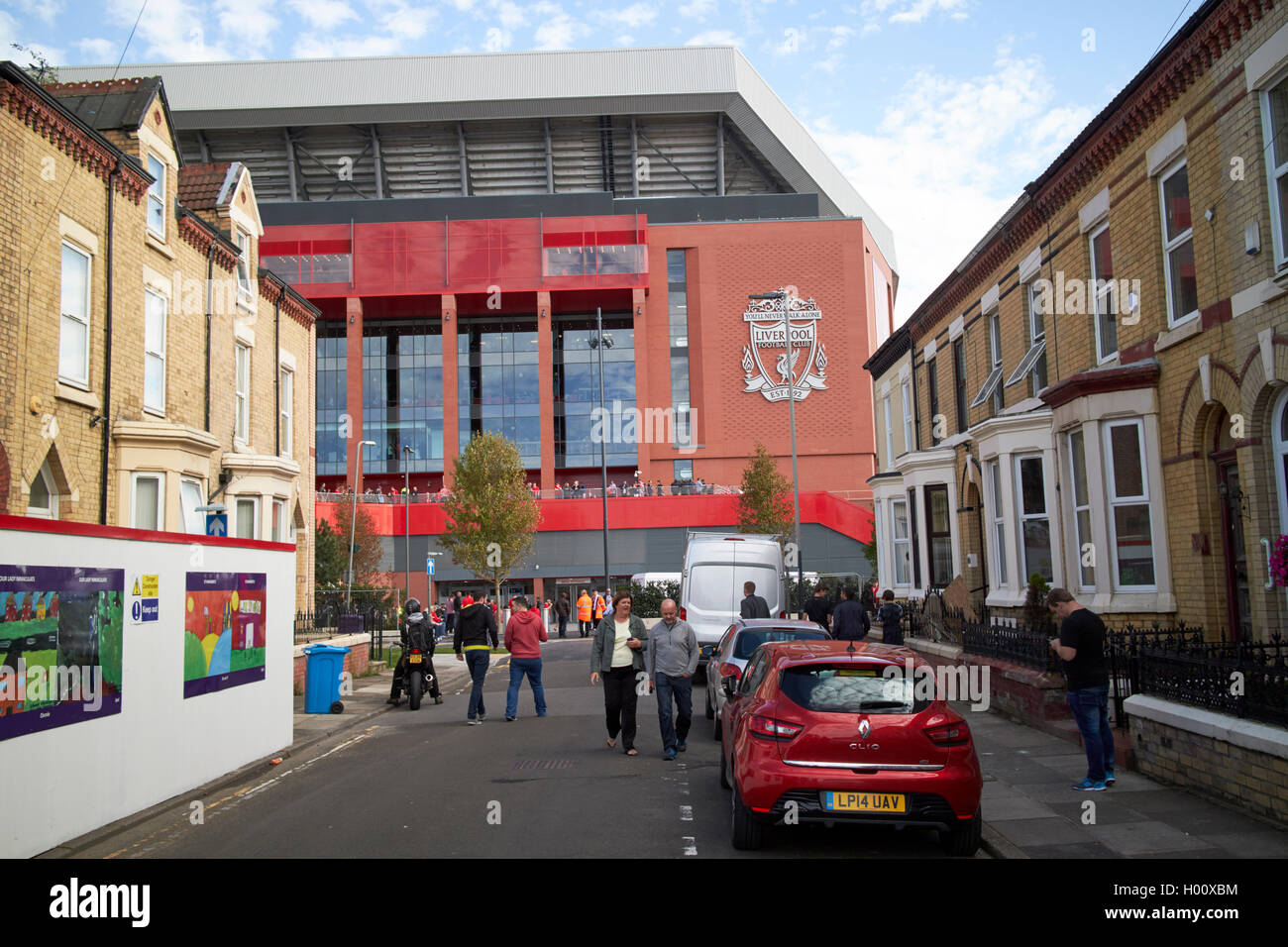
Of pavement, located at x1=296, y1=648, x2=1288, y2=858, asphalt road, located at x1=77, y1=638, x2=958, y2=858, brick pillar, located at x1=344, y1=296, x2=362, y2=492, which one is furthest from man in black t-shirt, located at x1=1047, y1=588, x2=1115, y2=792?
brick pillar, located at x1=344, y1=296, x2=362, y2=492

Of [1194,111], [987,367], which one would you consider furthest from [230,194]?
[1194,111]

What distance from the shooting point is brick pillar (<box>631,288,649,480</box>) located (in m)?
62.1

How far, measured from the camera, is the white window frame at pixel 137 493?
1669cm

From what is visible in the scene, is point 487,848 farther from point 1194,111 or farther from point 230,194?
point 230,194

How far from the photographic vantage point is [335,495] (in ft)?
171

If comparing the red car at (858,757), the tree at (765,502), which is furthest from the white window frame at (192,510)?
the tree at (765,502)

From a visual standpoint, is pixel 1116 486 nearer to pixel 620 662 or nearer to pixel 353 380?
pixel 620 662

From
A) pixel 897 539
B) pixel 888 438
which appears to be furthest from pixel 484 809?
pixel 888 438

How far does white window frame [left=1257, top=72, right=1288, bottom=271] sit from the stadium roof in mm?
58554

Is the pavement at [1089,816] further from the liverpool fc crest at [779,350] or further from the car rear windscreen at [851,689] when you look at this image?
the liverpool fc crest at [779,350]

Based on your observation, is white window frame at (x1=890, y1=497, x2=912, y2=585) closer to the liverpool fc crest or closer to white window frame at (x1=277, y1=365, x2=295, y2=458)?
white window frame at (x1=277, y1=365, x2=295, y2=458)

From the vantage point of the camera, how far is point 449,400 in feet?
205

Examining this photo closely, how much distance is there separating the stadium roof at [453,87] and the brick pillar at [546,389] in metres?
15.0

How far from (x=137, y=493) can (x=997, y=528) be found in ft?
50.0
